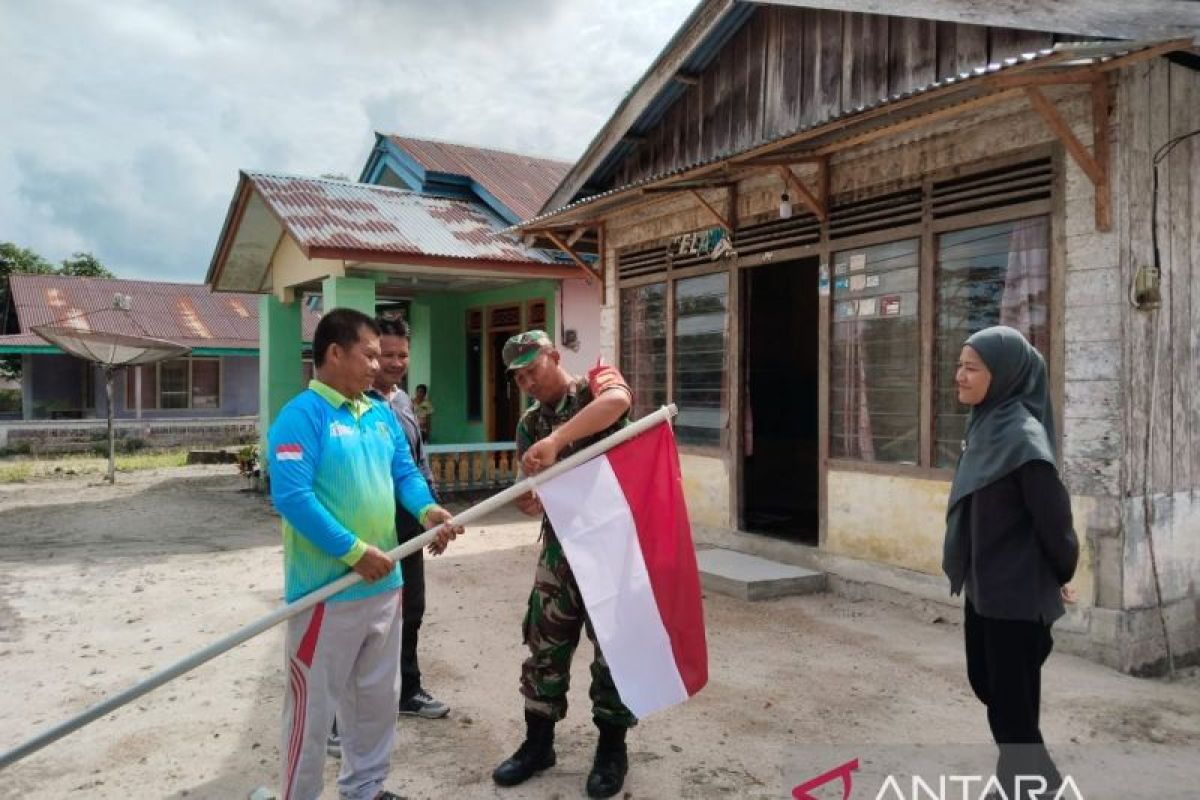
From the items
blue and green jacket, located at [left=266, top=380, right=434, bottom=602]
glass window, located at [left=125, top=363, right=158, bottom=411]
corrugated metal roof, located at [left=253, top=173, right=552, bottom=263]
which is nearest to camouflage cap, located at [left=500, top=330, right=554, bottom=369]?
blue and green jacket, located at [left=266, top=380, right=434, bottom=602]

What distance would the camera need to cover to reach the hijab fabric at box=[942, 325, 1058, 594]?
8.68 ft

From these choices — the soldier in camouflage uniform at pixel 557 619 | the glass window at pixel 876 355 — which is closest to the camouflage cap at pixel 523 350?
the soldier in camouflage uniform at pixel 557 619

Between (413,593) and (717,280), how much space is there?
14.5 ft

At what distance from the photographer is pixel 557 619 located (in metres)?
3.18

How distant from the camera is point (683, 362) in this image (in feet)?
25.7

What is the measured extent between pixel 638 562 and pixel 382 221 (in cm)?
919

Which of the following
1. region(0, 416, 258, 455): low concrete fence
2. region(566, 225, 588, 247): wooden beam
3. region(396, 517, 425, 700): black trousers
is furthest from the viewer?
region(0, 416, 258, 455): low concrete fence

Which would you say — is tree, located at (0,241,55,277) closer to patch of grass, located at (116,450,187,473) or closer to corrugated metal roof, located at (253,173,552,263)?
patch of grass, located at (116,450,187,473)

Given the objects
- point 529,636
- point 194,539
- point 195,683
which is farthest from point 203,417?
point 529,636

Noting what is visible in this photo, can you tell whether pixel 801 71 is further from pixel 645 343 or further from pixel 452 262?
pixel 452 262

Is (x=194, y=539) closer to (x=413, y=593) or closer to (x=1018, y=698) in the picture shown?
(x=413, y=593)

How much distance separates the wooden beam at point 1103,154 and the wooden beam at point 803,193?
187 centimetres

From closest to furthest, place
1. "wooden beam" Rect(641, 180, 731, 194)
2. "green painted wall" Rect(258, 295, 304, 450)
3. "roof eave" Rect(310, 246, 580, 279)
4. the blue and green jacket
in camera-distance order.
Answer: the blue and green jacket → "wooden beam" Rect(641, 180, 731, 194) → "roof eave" Rect(310, 246, 580, 279) → "green painted wall" Rect(258, 295, 304, 450)

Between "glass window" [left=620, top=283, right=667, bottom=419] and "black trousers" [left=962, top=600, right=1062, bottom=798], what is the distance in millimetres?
5314
